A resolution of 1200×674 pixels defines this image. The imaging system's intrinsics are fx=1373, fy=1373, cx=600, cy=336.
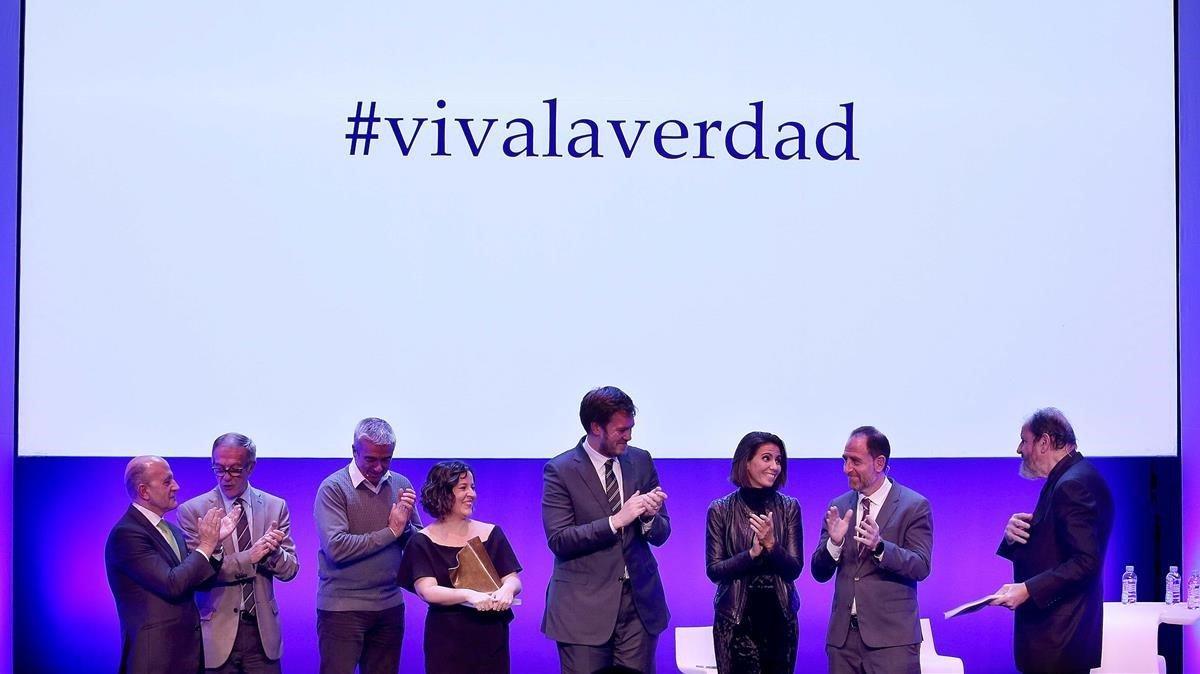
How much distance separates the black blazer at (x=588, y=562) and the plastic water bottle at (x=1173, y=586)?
8.31 feet

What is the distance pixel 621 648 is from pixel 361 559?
1.00 meters

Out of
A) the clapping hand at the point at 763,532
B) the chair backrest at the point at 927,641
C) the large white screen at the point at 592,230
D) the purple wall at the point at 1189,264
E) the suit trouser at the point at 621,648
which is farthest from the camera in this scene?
the purple wall at the point at 1189,264

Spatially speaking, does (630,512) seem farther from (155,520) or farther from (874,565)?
(155,520)

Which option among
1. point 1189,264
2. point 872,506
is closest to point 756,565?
point 872,506

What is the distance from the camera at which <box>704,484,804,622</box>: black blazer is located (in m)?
4.71

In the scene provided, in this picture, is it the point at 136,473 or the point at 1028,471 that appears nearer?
the point at 136,473

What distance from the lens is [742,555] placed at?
470 cm

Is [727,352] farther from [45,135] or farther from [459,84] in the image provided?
[45,135]

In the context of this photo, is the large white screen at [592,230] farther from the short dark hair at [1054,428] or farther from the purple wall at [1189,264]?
the short dark hair at [1054,428]

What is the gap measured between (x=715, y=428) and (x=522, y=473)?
913 mm

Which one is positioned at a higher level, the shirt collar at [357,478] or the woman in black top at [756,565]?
the shirt collar at [357,478]

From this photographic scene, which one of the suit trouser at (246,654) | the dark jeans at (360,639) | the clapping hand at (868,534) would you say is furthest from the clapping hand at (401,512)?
the clapping hand at (868,534)

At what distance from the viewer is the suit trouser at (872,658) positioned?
15.4 ft

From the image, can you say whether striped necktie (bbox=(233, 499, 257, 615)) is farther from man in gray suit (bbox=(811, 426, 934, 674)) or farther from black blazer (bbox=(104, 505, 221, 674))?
man in gray suit (bbox=(811, 426, 934, 674))
